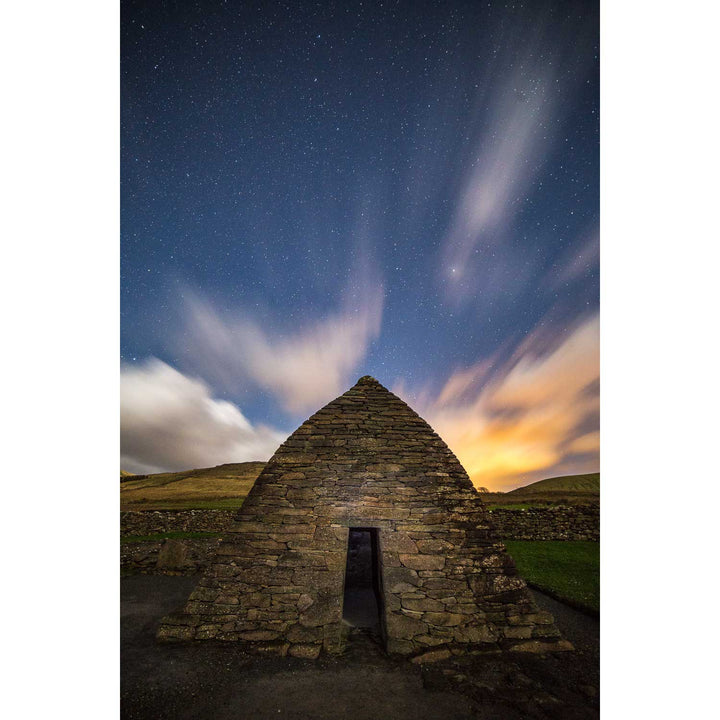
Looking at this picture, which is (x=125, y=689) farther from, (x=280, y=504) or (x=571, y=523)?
(x=571, y=523)

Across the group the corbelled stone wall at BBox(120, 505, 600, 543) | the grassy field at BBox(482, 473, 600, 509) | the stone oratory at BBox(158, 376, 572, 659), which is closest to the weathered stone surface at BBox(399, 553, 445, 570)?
the stone oratory at BBox(158, 376, 572, 659)

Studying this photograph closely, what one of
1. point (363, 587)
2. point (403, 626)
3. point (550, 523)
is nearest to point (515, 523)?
point (550, 523)

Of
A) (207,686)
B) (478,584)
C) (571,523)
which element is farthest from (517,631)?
Result: (571,523)

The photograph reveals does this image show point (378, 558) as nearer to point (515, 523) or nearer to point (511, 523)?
point (511, 523)

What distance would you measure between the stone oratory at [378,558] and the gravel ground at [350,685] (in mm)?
284

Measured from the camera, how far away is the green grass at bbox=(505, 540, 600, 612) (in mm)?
8156

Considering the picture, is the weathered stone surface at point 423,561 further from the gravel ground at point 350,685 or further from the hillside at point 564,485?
the hillside at point 564,485

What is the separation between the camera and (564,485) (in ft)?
108

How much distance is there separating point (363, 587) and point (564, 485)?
106ft

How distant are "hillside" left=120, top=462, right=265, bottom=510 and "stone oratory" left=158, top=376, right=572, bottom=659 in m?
19.1

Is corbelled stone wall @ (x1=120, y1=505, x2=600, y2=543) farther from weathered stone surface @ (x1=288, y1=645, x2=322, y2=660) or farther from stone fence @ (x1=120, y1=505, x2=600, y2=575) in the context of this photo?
weathered stone surface @ (x1=288, y1=645, x2=322, y2=660)

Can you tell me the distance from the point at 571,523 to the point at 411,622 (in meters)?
15.4

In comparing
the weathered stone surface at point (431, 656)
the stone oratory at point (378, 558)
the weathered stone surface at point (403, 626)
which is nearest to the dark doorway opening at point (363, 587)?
the stone oratory at point (378, 558)

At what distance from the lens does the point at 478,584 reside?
5469 millimetres
